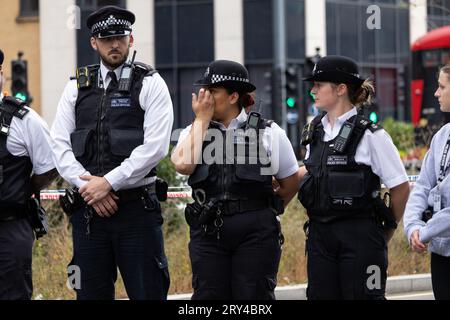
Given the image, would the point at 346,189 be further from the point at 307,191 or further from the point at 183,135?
the point at 183,135

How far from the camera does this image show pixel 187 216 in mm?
6465

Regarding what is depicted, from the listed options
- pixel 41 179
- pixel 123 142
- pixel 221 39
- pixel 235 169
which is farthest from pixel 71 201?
pixel 221 39

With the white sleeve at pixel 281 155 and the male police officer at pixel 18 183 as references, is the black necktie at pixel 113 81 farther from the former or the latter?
the white sleeve at pixel 281 155

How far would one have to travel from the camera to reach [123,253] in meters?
6.66

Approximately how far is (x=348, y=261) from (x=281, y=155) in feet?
2.69

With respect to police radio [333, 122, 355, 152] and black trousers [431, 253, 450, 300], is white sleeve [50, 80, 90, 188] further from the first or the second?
black trousers [431, 253, 450, 300]

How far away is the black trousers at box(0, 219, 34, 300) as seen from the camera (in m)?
6.32

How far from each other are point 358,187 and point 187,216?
1.06 m

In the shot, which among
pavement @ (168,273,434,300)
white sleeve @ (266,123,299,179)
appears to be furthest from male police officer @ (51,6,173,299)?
pavement @ (168,273,434,300)

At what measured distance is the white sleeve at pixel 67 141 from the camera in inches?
262

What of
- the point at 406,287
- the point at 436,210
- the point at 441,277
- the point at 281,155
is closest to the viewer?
the point at 441,277

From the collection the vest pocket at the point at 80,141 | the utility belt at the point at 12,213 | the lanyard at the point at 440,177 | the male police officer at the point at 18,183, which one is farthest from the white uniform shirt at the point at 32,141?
the lanyard at the point at 440,177

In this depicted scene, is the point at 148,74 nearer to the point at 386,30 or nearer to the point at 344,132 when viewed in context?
the point at 344,132

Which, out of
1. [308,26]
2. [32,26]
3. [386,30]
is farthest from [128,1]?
[386,30]
